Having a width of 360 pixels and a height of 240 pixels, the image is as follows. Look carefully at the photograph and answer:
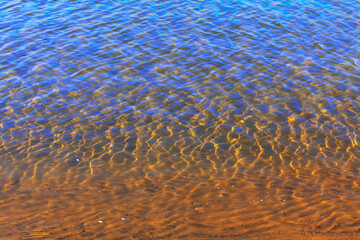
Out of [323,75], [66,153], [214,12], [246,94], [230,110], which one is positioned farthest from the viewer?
[214,12]

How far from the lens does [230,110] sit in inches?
399

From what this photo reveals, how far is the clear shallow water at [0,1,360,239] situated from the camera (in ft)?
22.1

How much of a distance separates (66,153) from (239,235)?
4.35 m

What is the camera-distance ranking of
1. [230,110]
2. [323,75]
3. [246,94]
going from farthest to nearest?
[323,75] → [246,94] → [230,110]

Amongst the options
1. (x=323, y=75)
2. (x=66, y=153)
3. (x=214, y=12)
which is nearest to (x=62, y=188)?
(x=66, y=153)

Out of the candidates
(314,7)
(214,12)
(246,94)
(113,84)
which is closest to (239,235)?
(246,94)

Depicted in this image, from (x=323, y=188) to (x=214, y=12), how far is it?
10.3 m

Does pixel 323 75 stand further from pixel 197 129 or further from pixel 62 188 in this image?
pixel 62 188

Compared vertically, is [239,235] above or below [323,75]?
above

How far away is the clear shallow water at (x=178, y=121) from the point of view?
6.74m

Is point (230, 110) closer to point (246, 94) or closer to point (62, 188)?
point (246, 94)

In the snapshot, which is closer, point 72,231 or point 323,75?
point 72,231

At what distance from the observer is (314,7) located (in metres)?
16.5

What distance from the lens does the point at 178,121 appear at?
973 cm
